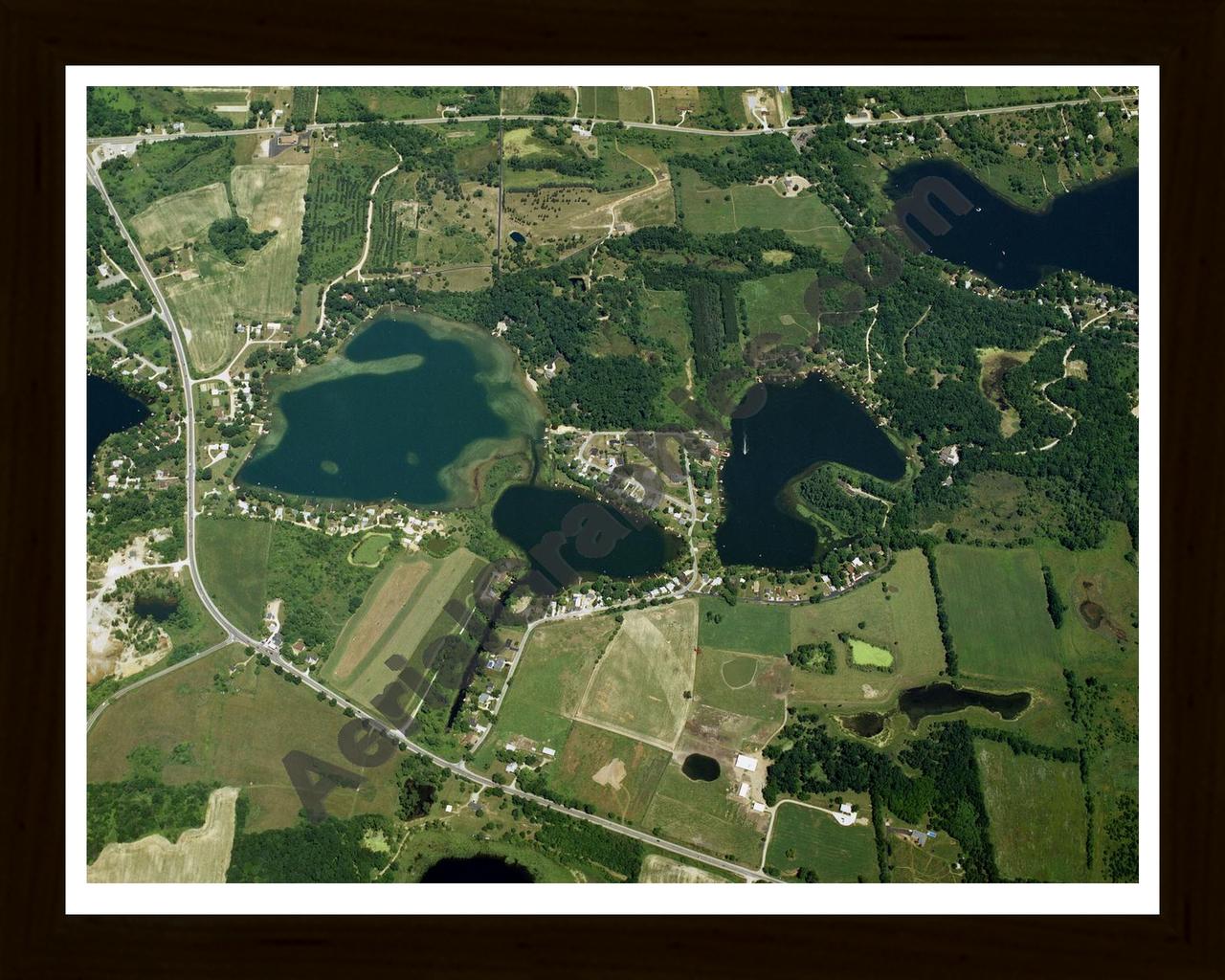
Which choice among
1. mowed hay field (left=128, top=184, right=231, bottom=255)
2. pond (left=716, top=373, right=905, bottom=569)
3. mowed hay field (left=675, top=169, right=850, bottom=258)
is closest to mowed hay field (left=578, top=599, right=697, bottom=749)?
pond (left=716, top=373, right=905, bottom=569)

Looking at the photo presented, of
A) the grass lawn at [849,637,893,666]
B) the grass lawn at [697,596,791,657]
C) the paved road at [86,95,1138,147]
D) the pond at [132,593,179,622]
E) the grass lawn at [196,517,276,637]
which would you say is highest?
the paved road at [86,95,1138,147]

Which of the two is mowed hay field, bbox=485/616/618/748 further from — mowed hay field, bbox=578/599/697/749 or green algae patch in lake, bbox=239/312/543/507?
green algae patch in lake, bbox=239/312/543/507

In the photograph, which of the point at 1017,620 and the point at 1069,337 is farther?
the point at 1069,337

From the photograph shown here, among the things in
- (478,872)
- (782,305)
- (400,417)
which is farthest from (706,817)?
(782,305)

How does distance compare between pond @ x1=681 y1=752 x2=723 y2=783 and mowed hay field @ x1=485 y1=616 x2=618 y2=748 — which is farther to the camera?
mowed hay field @ x1=485 y1=616 x2=618 y2=748

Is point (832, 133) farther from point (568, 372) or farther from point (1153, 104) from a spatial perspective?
point (1153, 104)

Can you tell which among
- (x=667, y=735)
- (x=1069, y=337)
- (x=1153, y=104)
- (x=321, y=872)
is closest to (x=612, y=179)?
(x=1069, y=337)

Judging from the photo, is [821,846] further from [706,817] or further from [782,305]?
[782,305]
